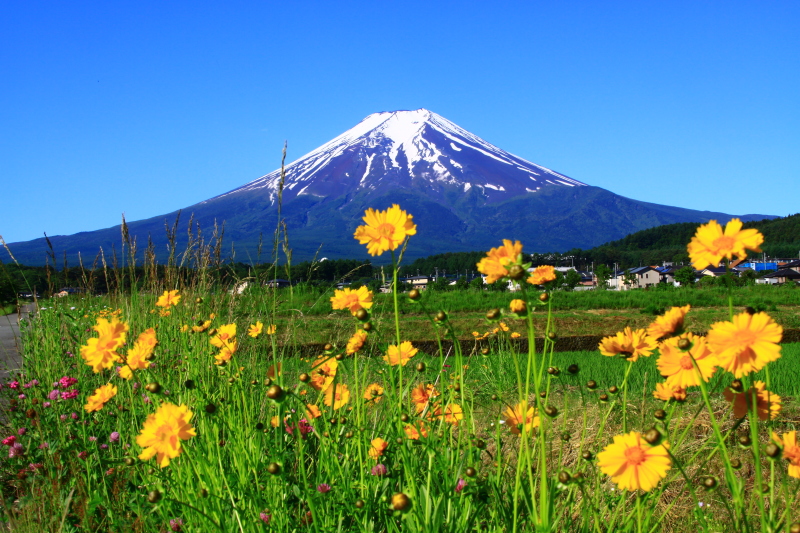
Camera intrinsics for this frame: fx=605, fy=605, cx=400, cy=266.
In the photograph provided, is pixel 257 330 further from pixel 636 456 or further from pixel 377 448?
pixel 636 456

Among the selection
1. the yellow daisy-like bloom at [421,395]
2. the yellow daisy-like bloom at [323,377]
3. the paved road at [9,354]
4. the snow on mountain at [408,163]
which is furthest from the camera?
the snow on mountain at [408,163]

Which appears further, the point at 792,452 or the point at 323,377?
the point at 323,377

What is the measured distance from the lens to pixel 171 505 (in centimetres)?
141

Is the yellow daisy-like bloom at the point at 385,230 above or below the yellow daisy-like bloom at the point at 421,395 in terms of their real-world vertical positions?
above

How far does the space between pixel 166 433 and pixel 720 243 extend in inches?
37.4

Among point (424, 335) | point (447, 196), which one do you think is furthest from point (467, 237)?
point (424, 335)

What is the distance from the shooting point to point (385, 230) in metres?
1.07

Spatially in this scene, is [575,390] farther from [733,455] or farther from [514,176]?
[514,176]

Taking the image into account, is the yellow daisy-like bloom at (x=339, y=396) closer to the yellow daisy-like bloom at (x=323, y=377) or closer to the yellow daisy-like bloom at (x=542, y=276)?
the yellow daisy-like bloom at (x=323, y=377)

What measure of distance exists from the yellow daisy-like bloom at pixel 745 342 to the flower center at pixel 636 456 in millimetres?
185

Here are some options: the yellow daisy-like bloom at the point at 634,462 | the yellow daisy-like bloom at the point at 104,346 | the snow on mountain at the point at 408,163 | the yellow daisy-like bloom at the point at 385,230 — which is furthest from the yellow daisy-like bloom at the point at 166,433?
the snow on mountain at the point at 408,163

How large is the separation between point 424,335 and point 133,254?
673 cm

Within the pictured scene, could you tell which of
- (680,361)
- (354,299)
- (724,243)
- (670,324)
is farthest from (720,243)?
(354,299)

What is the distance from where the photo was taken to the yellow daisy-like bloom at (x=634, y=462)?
A: 0.87 metres
